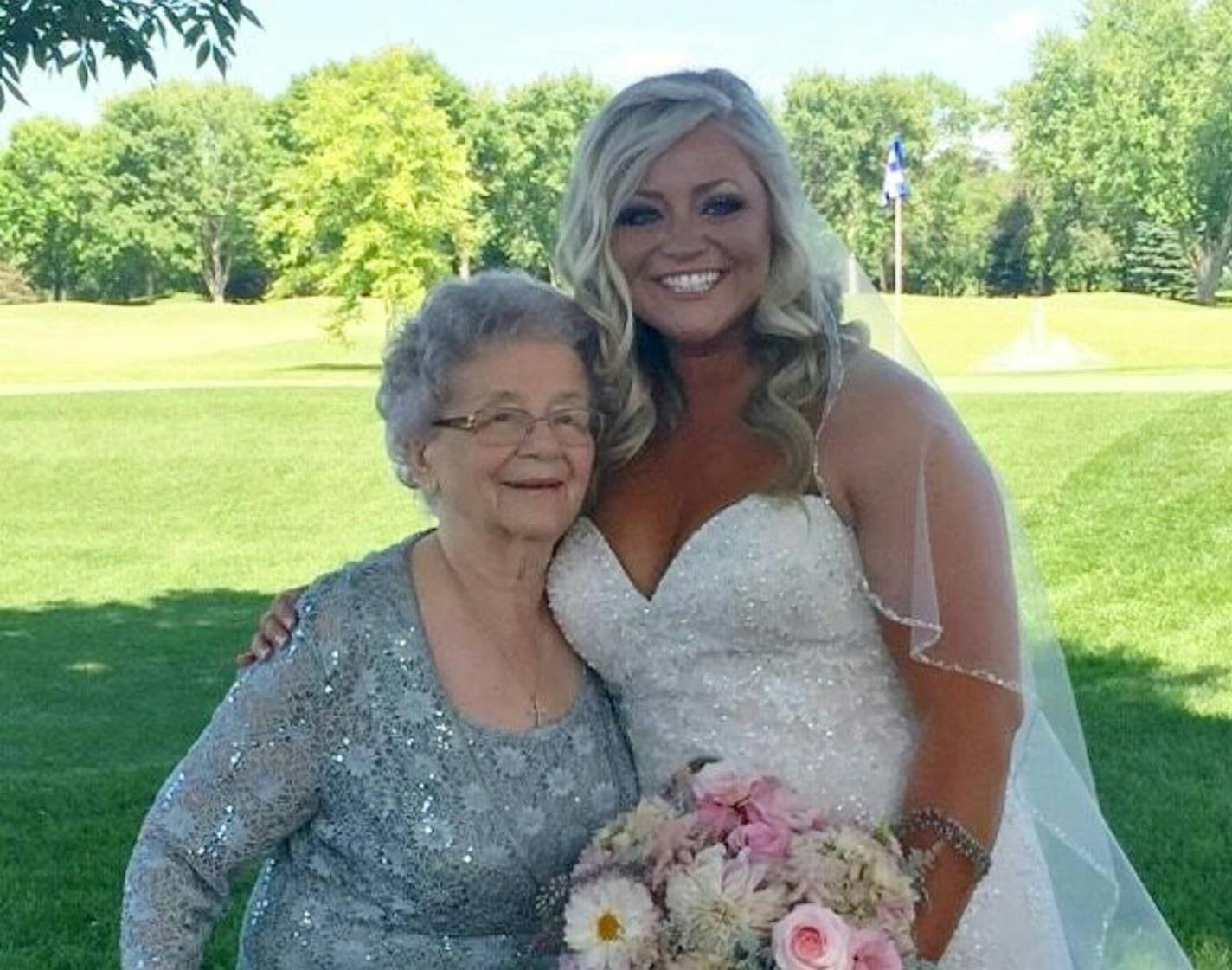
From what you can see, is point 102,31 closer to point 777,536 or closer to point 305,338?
point 777,536

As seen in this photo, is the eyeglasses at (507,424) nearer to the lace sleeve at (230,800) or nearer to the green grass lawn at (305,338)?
the lace sleeve at (230,800)

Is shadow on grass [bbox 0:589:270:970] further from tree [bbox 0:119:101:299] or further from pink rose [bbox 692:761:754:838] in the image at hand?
tree [bbox 0:119:101:299]

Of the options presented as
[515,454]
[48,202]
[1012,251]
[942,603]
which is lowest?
[1012,251]

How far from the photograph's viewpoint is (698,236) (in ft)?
9.20

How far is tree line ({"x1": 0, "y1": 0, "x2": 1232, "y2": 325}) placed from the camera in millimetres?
62656

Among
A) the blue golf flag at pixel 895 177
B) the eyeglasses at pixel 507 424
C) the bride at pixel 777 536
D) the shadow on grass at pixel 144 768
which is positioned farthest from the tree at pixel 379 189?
the eyeglasses at pixel 507 424

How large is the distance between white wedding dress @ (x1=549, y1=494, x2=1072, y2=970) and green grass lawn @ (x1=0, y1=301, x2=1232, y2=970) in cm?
70

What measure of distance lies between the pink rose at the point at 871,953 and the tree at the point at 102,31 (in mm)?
4781

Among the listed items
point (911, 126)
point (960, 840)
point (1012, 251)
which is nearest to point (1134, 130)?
point (1012, 251)

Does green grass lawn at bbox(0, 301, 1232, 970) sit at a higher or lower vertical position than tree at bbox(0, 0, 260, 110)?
lower

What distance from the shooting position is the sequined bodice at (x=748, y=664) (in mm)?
2801

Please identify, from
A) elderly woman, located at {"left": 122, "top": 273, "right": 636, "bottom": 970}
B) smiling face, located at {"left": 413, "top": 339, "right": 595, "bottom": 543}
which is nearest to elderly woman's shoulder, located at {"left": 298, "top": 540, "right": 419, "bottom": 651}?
elderly woman, located at {"left": 122, "top": 273, "right": 636, "bottom": 970}

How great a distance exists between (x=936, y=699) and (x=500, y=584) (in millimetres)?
644

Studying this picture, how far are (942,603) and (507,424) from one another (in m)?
0.66
